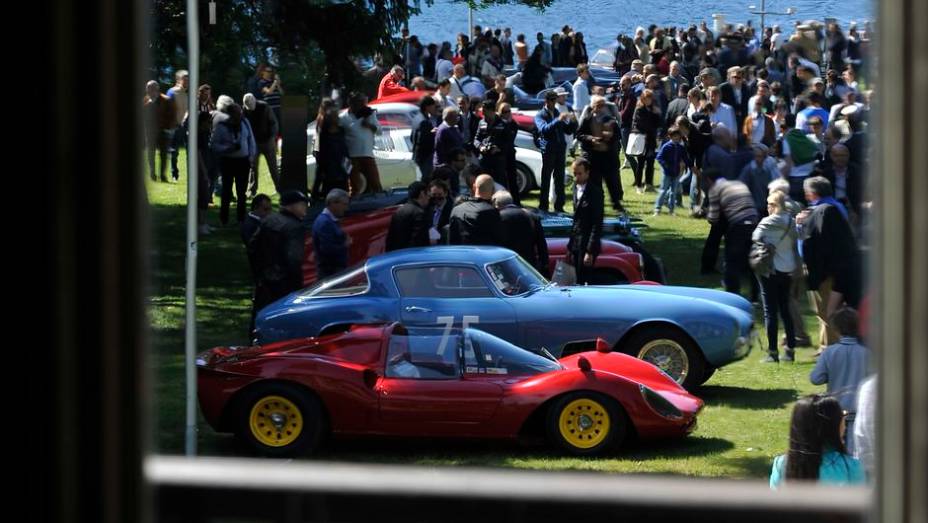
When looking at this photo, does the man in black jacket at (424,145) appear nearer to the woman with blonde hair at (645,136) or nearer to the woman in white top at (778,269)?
the woman with blonde hair at (645,136)

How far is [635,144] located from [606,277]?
5221 millimetres

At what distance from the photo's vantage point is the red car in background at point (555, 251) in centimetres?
1115

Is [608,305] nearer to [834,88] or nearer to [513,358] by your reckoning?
[513,358]

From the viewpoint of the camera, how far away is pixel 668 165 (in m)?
14.6

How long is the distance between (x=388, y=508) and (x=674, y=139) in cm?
1297

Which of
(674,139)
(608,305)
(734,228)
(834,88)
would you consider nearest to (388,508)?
(608,305)

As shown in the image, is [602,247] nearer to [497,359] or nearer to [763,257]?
[763,257]

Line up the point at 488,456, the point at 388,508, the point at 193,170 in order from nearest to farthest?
the point at 388,508, the point at 193,170, the point at 488,456

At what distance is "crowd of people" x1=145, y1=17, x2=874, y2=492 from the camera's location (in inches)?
377

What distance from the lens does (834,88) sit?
51.6ft

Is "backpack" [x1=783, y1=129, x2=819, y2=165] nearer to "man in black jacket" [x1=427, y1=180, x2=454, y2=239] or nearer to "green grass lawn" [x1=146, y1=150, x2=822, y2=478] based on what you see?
"green grass lawn" [x1=146, y1=150, x2=822, y2=478]

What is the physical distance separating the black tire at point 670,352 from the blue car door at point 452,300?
0.87 metres

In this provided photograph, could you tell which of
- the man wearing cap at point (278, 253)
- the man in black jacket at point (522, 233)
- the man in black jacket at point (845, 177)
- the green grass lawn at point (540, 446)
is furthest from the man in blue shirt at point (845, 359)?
the man in black jacket at point (845, 177)

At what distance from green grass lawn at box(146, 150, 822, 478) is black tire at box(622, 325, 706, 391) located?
271 mm
